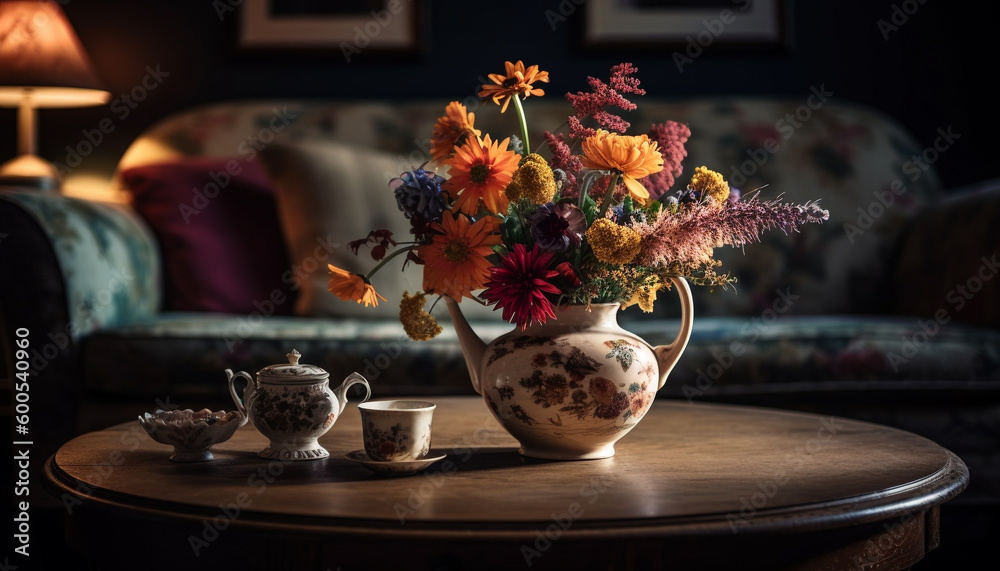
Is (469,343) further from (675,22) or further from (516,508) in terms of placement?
(675,22)

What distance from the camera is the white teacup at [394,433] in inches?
38.1

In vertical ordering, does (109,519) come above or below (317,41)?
below

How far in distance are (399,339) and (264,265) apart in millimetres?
664

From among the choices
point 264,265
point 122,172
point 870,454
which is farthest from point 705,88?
point 870,454

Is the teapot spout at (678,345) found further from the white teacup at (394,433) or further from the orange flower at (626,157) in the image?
the white teacup at (394,433)

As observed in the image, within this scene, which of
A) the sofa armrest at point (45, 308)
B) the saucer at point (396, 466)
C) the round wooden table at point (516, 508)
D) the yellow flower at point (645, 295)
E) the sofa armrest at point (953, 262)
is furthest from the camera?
the sofa armrest at point (953, 262)

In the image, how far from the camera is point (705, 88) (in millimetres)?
3027

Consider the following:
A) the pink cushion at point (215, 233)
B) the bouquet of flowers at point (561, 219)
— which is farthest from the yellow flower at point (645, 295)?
the pink cushion at point (215, 233)

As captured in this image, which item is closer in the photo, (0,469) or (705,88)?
(0,469)

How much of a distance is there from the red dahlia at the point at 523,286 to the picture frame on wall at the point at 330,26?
2.18 metres

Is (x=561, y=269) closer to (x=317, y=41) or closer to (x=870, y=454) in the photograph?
(x=870, y=454)

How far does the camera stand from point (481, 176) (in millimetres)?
987

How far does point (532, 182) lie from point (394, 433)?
29 centimetres

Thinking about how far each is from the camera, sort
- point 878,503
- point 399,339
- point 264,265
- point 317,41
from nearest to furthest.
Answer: point 878,503 < point 399,339 < point 264,265 < point 317,41
